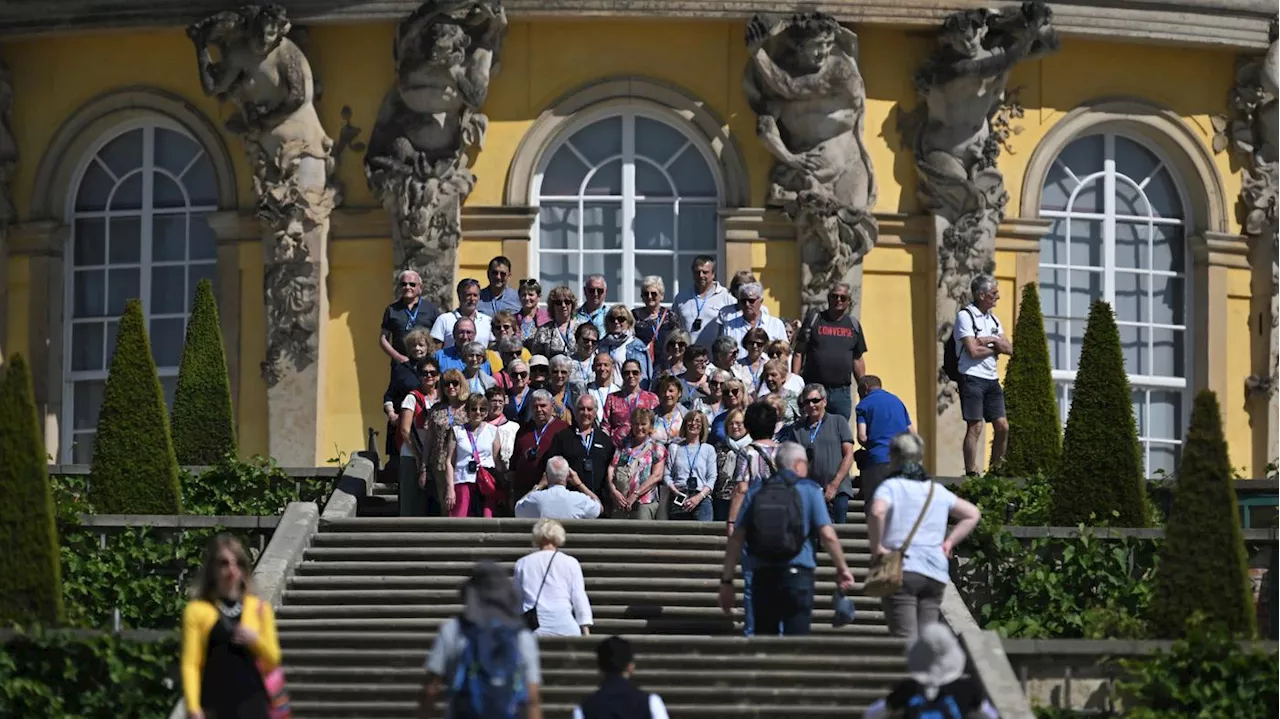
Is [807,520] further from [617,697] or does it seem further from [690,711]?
[617,697]

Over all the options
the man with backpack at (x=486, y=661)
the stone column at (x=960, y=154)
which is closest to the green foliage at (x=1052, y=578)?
the stone column at (x=960, y=154)

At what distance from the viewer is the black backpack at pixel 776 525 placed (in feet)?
75.3

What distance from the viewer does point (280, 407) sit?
1344 inches

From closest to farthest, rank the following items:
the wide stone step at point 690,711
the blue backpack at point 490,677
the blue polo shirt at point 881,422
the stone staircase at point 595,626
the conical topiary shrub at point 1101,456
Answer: the blue backpack at point 490,677
the wide stone step at point 690,711
the stone staircase at point 595,626
the blue polo shirt at point 881,422
the conical topiary shrub at point 1101,456

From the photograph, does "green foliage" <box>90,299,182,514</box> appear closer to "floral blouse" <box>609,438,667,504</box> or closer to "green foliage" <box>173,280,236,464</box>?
"green foliage" <box>173,280,236,464</box>

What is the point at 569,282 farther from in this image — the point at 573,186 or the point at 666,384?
the point at 666,384

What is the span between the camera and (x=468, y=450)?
2747 centimetres

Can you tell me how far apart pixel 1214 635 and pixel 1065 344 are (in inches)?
462

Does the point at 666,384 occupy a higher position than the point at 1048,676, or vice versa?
the point at 666,384

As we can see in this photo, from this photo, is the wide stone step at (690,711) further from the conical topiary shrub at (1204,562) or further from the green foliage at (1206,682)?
the conical topiary shrub at (1204,562)

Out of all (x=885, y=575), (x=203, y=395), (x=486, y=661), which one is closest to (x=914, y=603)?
(x=885, y=575)

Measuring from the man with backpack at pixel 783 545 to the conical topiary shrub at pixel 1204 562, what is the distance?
8.18ft

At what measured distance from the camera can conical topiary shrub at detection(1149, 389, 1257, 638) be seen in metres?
24.4

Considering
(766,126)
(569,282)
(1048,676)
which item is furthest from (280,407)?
(1048,676)
